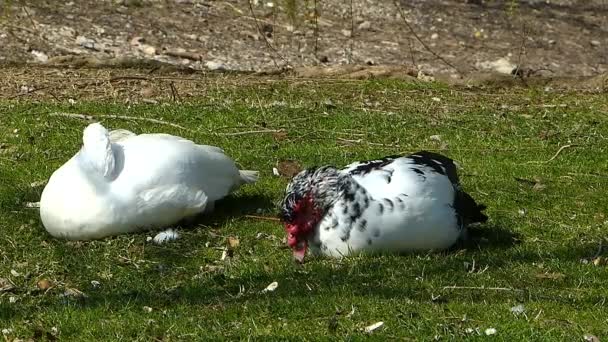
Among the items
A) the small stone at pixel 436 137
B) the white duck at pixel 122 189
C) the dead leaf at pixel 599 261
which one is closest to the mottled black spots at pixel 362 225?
the white duck at pixel 122 189

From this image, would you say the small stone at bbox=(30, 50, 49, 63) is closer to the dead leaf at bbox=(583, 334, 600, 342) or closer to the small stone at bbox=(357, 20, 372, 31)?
the small stone at bbox=(357, 20, 372, 31)

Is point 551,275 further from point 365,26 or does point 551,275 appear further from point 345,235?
point 365,26

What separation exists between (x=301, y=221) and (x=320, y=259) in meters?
0.26

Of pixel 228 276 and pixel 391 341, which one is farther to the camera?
pixel 228 276

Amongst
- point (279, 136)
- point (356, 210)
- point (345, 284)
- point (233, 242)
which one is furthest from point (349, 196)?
point (279, 136)

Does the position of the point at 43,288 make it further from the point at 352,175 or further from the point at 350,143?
the point at 350,143

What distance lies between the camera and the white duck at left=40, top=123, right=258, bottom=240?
21.1ft

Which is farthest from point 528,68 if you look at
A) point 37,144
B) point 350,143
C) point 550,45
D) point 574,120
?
point 37,144

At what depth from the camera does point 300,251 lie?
6.09 metres

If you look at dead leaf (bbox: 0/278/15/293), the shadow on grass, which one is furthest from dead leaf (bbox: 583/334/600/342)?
dead leaf (bbox: 0/278/15/293)

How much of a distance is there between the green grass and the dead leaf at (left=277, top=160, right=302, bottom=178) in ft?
0.41

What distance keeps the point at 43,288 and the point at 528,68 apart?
10.1 meters

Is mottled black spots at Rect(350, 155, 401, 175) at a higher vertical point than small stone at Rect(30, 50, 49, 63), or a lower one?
higher

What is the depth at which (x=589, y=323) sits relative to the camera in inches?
199
